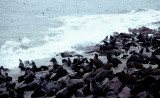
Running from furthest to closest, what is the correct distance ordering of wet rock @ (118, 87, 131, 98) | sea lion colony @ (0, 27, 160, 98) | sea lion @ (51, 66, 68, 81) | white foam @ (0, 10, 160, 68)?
white foam @ (0, 10, 160, 68) → sea lion @ (51, 66, 68, 81) → sea lion colony @ (0, 27, 160, 98) → wet rock @ (118, 87, 131, 98)

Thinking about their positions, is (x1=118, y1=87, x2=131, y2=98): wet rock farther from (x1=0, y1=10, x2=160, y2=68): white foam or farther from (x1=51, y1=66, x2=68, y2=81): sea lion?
(x1=0, y1=10, x2=160, y2=68): white foam

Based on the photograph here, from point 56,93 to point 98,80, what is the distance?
1338mm

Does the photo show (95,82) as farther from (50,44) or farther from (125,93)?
(50,44)

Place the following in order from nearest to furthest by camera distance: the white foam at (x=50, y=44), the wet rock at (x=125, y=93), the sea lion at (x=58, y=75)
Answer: the wet rock at (x=125, y=93), the sea lion at (x=58, y=75), the white foam at (x=50, y=44)

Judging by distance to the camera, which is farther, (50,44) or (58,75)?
(50,44)


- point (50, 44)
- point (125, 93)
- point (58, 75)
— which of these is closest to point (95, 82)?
point (125, 93)

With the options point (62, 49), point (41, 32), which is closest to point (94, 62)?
point (62, 49)

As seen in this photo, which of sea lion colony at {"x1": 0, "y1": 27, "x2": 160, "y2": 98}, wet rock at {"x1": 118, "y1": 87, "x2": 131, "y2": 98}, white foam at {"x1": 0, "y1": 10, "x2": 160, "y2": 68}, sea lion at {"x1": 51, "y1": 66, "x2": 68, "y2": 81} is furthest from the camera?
white foam at {"x1": 0, "y1": 10, "x2": 160, "y2": 68}

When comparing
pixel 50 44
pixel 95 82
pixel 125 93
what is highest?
pixel 50 44

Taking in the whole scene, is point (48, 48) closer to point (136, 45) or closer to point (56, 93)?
point (136, 45)

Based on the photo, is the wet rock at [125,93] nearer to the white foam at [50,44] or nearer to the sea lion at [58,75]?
the sea lion at [58,75]

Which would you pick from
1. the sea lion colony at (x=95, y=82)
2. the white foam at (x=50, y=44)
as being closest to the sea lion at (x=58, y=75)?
the sea lion colony at (x=95, y=82)

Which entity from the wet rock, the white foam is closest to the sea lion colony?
the wet rock

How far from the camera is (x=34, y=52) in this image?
1135 centimetres
